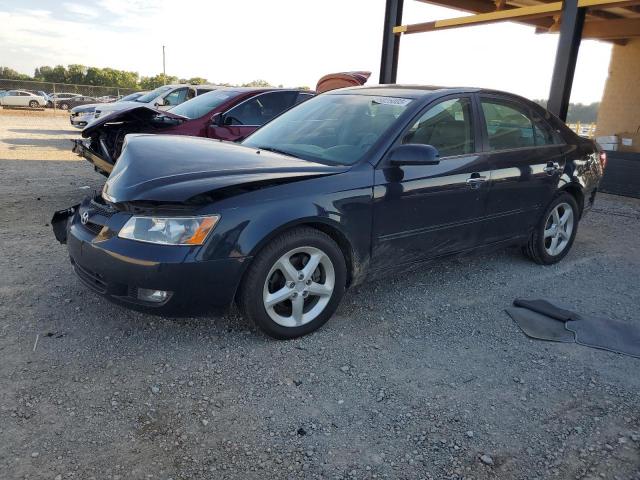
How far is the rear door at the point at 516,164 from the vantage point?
4.12 meters

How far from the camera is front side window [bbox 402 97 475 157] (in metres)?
3.65

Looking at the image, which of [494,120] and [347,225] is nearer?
[347,225]

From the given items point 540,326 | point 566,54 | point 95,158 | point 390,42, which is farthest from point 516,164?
point 390,42

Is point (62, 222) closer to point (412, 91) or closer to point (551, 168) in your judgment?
point (412, 91)

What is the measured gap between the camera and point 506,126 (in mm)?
4289

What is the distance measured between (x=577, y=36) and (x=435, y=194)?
525cm

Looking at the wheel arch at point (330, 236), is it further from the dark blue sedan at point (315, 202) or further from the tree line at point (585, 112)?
the tree line at point (585, 112)

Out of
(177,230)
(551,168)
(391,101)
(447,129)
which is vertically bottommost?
(177,230)

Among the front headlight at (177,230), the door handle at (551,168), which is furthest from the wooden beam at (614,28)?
the front headlight at (177,230)

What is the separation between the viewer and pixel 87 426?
92.7 inches

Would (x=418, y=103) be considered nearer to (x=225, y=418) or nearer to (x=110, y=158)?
(x=225, y=418)

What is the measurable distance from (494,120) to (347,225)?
178cm

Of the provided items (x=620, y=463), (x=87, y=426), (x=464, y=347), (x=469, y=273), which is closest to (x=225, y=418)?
(x=87, y=426)

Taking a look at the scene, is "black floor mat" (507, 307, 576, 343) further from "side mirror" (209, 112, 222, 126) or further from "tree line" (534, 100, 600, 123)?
"tree line" (534, 100, 600, 123)
